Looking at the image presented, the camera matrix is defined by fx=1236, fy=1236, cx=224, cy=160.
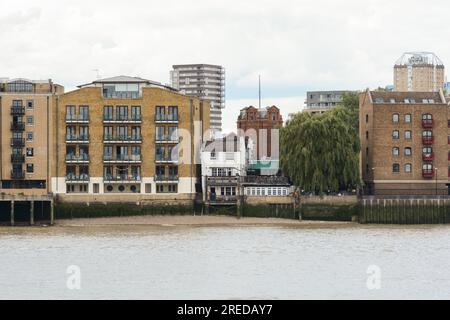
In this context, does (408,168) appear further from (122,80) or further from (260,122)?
(260,122)

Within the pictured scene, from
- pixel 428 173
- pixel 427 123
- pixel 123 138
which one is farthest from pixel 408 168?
pixel 123 138

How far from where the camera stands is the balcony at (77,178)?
11156 cm

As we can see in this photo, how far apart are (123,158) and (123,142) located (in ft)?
4.76

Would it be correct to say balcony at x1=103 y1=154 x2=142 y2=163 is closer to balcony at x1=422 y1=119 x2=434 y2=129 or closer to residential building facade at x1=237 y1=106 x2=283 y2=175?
balcony at x1=422 y1=119 x2=434 y2=129

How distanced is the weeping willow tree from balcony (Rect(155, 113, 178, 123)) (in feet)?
34.2

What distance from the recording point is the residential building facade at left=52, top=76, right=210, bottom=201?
365 feet

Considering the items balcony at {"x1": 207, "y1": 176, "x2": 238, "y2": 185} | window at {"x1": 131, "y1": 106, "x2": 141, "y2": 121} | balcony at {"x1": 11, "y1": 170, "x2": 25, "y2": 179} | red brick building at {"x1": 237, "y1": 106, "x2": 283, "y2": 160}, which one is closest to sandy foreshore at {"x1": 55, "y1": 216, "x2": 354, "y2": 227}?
balcony at {"x1": 207, "y1": 176, "x2": 238, "y2": 185}

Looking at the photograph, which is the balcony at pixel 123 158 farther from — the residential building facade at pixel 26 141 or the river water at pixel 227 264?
the river water at pixel 227 264

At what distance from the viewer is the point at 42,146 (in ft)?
367

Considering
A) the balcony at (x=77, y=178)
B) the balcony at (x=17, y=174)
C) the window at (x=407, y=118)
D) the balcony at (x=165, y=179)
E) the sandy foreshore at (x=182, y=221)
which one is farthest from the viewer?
the window at (x=407, y=118)

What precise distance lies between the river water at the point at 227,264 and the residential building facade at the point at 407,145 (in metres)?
17.1

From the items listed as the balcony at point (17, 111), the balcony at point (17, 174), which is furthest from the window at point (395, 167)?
the balcony at point (17, 111)

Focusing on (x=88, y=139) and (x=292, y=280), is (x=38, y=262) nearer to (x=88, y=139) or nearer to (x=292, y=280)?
(x=292, y=280)
